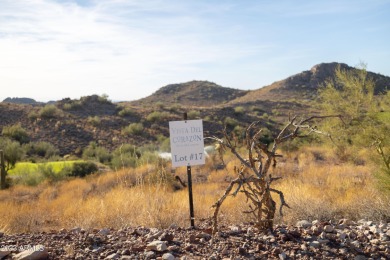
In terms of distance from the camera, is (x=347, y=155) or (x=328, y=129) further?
(x=347, y=155)

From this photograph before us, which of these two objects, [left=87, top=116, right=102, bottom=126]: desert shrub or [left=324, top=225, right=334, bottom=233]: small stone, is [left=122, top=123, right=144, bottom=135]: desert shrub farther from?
[left=324, top=225, right=334, bottom=233]: small stone

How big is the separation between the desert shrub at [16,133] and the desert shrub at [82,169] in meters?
10.7

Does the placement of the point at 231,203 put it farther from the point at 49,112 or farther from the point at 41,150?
the point at 49,112

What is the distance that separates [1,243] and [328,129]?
536 inches

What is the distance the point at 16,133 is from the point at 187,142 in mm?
24722

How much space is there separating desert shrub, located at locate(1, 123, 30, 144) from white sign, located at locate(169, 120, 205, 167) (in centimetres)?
2370

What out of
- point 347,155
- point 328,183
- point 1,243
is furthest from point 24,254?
point 347,155

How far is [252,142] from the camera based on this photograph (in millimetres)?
5879

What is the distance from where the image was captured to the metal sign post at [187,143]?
6.71 m

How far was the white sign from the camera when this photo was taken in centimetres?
671

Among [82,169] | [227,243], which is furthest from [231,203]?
[82,169]

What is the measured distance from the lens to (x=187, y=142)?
6.79 meters

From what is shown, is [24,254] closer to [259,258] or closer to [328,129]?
[259,258]

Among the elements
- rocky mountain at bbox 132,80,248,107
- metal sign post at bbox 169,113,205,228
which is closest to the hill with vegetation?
metal sign post at bbox 169,113,205,228
